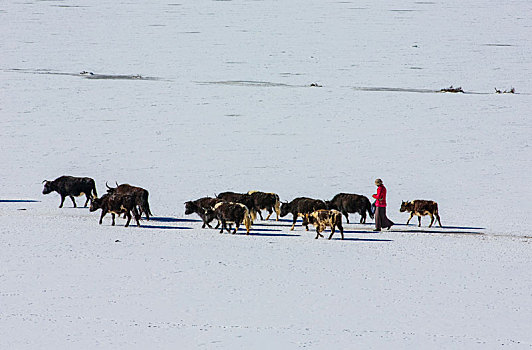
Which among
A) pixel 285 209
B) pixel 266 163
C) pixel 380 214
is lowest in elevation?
pixel 380 214

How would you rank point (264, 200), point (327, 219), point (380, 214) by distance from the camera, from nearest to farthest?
point (327, 219), point (380, 214), point (264, 200)

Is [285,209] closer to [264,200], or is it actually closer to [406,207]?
[264,200]

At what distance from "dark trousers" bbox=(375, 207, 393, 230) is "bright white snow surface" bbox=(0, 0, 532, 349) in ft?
0.87

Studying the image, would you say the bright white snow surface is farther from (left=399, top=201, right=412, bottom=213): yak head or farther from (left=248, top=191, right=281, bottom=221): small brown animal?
(left=399, top=201, right=412, bottom=213): yak head

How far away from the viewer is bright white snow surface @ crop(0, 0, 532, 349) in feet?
32.3

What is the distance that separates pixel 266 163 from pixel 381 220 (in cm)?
869

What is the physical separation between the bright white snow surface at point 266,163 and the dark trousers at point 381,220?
0.27m

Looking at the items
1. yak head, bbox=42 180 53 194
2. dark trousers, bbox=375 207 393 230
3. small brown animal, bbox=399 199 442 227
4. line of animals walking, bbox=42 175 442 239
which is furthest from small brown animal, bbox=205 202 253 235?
yak head, bbox=42 180 53 194

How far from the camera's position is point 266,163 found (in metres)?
25.2

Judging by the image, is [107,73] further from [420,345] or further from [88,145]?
[420,345]

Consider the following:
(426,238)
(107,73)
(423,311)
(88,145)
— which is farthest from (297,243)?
(107,73)

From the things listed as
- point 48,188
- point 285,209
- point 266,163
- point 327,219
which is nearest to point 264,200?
point 285,209

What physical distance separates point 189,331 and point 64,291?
2.46 metres

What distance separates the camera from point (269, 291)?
36.2ft
